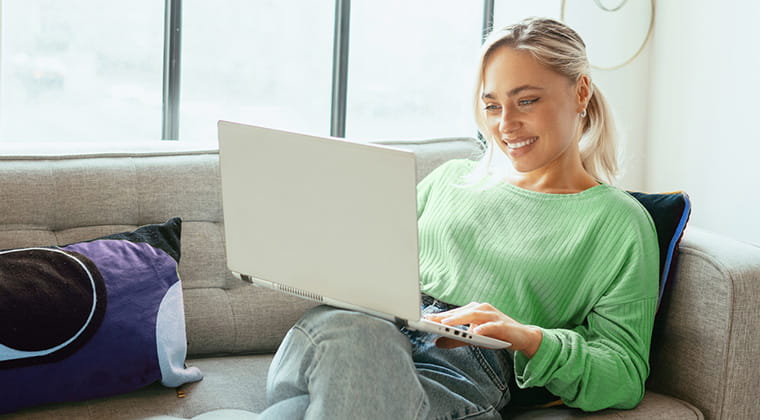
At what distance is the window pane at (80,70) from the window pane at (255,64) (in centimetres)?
15

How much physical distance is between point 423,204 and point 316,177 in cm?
66

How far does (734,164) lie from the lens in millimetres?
2844

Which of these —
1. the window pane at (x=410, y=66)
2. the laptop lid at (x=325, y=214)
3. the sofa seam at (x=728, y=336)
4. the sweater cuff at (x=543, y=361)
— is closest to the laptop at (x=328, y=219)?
the laptop lid at (x=325, y=214)

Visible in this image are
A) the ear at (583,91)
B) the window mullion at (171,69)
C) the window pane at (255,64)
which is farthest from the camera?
the window pane at (255,64)

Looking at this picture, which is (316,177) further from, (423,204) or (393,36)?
(393,36)

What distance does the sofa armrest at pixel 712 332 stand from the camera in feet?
4.59

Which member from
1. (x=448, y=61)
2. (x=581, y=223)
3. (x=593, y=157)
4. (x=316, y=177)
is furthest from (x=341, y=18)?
(x=316, y=177)

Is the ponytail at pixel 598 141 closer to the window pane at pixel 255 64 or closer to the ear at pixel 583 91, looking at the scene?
the ear at pixel 583 91

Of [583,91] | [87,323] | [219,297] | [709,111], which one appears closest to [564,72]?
[583,91]

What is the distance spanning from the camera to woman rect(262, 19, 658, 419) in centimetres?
119

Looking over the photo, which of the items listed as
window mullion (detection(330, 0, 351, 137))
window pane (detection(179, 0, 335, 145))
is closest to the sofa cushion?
window pane (detection(179, 0, 335, 145))

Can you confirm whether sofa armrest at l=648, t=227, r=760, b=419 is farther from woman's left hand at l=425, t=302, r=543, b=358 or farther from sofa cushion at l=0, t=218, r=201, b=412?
sofa cushion at l=0, t=218, r=201, b=412

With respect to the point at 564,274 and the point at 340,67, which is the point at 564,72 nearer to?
the point at 564,274

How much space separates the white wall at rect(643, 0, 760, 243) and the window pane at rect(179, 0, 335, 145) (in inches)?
Answer: 54.2
